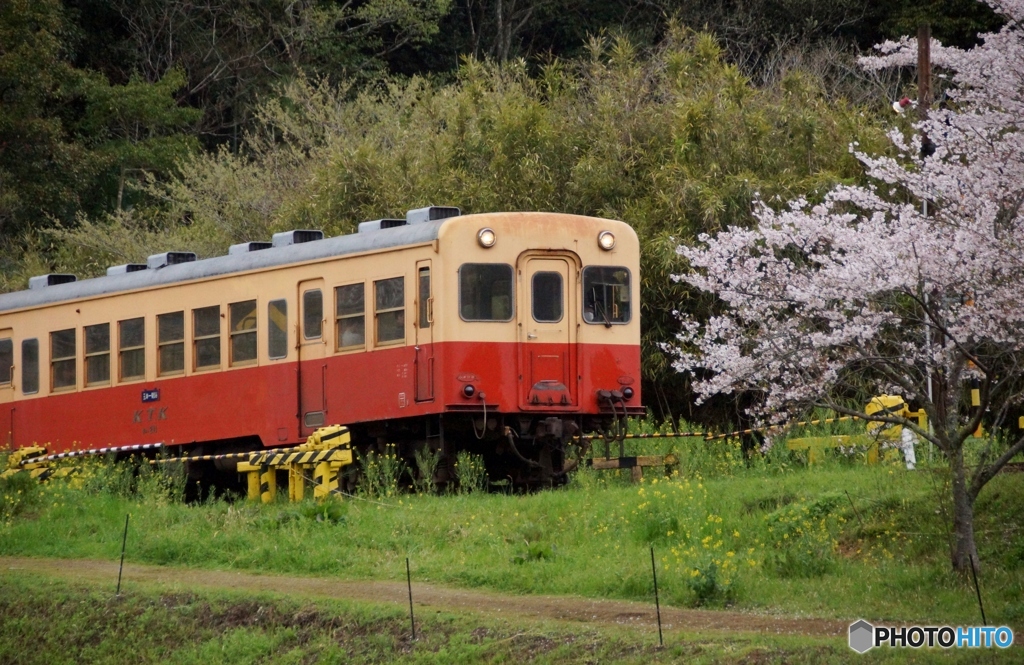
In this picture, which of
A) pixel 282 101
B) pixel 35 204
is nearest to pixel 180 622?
pixel 35 204

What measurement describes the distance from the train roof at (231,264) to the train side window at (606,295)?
1.88m

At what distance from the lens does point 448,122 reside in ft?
90.0

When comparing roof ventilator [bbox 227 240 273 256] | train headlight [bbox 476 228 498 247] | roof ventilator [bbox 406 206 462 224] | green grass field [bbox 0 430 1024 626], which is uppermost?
roof ventilator [bbox 227 240 273 256]

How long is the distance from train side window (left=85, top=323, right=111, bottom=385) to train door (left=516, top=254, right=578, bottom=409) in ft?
20.5

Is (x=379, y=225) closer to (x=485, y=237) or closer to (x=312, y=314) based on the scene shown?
(x=312, y=314)

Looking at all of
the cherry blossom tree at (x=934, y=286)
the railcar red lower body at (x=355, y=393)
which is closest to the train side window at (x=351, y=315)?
the railcar red lower body at (x=355, y=393)

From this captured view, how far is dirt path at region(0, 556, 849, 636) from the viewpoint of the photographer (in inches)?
443

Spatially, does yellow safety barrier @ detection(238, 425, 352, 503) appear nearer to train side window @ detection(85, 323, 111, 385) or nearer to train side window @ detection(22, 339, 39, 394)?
train side window @ detection(85, 323, 111, 385)

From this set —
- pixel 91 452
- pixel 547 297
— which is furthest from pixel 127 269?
pixel 547 297

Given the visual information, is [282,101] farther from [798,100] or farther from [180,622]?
[180,622]

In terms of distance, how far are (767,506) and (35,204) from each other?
27.0 metres

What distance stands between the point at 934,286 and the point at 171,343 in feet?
34.6

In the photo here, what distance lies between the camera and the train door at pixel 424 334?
1722 centimetres

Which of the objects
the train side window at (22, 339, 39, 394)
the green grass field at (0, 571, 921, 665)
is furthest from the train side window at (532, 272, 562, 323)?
the train side window at (22, 339, 39, 394)
